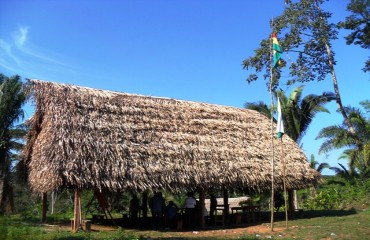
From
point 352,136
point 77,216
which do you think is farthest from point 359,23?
point 77,216

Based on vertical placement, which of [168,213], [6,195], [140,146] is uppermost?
[140,146]

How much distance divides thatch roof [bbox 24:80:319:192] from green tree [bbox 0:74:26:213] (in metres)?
3.98

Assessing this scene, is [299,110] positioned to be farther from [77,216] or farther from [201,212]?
[77,216]

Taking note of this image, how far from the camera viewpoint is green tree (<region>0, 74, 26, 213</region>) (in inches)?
803

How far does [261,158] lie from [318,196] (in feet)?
28.0

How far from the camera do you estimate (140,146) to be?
14977 mm

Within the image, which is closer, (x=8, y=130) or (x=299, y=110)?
→ (x=8, y=130)

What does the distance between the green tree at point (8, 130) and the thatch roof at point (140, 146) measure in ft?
13.1

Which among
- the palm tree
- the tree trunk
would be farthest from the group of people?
the palm tree

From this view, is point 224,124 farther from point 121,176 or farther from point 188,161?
point 121,176

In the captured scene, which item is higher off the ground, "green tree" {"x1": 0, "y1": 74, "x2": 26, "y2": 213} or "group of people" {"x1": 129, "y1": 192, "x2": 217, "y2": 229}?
"green tree" {"x1": 0, "y1": 74, "x2": 26, "y2": 213}

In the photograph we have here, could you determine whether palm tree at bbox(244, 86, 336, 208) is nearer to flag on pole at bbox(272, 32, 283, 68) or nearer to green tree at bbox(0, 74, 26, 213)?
flag on pole at bbox(272, 32, 283, 68)

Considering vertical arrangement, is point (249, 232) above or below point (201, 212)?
below

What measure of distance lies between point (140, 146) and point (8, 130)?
9.55 m
